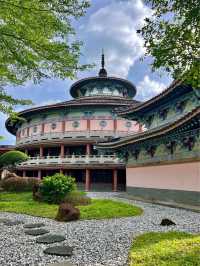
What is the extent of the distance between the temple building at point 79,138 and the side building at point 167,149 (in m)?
10.3

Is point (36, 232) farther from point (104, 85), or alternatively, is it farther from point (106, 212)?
point (104, 85)

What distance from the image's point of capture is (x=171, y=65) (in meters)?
8.03

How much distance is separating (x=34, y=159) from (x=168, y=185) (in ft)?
79.9

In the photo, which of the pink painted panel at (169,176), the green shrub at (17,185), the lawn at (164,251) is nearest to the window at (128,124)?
the pink painted panel at (169,176)

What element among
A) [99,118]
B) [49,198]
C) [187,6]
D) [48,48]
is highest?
[99,118]

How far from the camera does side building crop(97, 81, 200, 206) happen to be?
16.5 meters

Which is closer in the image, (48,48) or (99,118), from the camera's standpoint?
(48,48)

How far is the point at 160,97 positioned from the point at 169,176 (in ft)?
18.2

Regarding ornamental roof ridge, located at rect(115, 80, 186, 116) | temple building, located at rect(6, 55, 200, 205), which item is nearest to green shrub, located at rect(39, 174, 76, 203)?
temple building, located at rect(6, 55, 200, 205)

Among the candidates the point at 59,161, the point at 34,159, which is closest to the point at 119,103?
the point at 59,161

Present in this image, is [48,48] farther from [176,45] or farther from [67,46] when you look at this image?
[176,45]

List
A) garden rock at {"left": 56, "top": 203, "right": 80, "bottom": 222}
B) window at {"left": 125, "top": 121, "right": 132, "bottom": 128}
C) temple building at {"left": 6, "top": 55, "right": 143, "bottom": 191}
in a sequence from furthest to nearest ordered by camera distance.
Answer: window at {"left": 125, "top": 121, "right": 132, "bottom": 128} → temple building at {"left": 6, "top": 55, "right": 143, "bottom": 191} → garden rock at {"left": 56, "top": 203, "right": 80, "bottom": 222}

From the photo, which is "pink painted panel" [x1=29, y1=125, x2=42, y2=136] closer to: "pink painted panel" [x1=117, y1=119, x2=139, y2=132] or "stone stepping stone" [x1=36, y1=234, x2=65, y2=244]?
"pink painted panel" [x1=117, y1=119, x2=139, y2=132]

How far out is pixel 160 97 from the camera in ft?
67.2
